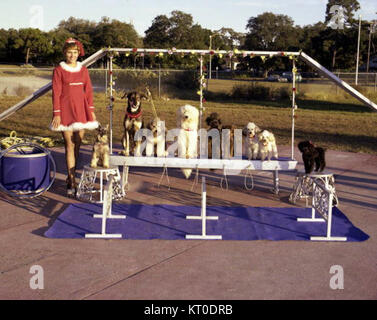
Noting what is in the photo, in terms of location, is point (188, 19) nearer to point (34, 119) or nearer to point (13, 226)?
point (34, 119)

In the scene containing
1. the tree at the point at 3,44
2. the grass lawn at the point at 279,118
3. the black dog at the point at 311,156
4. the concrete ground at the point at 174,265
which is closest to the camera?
the concrete ground at the point at 174,265

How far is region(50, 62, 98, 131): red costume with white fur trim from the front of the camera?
7.24 metres

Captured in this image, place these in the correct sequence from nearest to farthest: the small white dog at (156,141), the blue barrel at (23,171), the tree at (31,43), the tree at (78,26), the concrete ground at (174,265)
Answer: the concrete ground at (174,265), the blue barrel at (23,171), the small white dog at (156,141), the tree at (31,43), the tree at (78,26)

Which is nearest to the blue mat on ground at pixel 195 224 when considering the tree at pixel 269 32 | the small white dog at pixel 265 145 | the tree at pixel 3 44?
the small white dog at pixel 265 145

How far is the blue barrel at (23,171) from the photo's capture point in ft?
24.1

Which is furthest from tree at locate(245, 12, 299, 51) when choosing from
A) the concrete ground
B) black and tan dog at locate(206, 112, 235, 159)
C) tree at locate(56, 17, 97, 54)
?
the concrete ground

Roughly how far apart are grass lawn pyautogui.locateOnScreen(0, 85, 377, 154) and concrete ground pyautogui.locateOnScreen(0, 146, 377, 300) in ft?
24.3

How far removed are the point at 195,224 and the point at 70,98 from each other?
2.79 meters

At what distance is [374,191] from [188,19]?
2306 inches

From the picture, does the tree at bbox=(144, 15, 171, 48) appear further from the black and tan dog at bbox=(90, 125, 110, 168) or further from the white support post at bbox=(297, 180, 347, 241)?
the white support post at bbox=(297, 180, 347, 241)

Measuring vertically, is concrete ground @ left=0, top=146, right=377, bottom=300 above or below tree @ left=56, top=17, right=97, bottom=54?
below

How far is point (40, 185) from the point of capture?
24.9 ft

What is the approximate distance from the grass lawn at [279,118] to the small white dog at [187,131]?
19.1 ft

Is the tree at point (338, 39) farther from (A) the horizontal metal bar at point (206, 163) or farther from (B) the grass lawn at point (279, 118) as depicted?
(A) the horizontal metal bar at point (206, 163)
